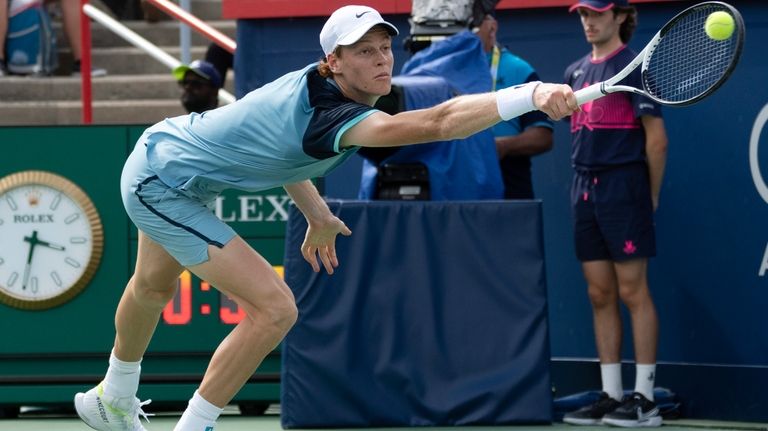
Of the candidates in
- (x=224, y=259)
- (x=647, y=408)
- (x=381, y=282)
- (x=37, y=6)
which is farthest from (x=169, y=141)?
(x=37, y=6)

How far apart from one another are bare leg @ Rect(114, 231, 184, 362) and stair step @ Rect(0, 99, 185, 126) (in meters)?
4.52

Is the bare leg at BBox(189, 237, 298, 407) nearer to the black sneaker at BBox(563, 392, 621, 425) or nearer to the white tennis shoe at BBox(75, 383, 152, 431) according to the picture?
the white tennis shoe at BBox(75, 383, 152, 431)

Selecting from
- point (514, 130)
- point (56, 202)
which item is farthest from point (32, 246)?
point (514, 130)

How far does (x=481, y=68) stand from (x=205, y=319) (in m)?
1.89

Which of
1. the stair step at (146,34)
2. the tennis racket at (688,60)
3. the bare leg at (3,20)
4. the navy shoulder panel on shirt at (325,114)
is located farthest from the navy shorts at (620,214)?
the bare leg at (3,20)

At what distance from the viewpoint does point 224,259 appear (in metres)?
5.80

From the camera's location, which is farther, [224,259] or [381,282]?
[381,282]

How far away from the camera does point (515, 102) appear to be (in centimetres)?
495

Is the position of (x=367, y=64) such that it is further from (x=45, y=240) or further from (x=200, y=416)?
(x=45, y=240)

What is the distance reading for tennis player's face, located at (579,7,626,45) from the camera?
7.57 m

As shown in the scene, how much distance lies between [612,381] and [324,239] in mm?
1912

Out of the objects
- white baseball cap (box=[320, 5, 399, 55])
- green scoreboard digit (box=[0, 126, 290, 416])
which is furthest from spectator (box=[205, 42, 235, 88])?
white baseball cap (box=[320, 5, 399, 55])

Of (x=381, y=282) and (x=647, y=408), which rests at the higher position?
(x=381, y=282)

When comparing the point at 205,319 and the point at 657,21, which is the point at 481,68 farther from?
the point at 205,319
